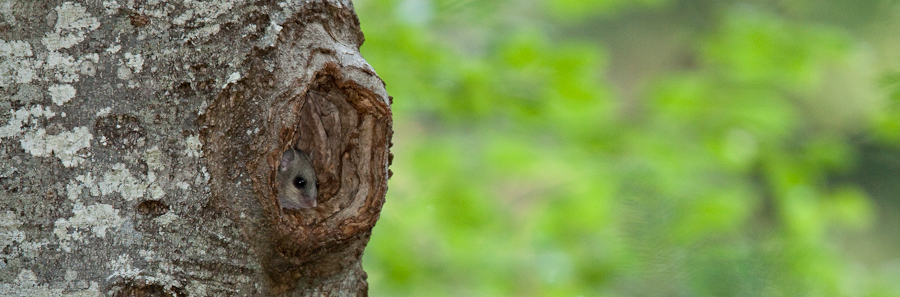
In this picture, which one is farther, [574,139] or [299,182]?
[574,139]

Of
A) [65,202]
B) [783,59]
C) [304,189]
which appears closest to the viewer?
[65,202]

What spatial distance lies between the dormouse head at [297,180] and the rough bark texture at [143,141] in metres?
0.05

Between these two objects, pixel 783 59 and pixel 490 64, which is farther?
pixel 783 59

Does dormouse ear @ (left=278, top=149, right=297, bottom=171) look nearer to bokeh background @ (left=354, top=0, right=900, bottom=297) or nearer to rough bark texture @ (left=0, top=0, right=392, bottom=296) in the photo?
rough bark texture @ (left=0, top=0, right=392, bottom=296)

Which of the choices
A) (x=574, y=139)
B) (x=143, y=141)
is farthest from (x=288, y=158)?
(x=574, y=139)

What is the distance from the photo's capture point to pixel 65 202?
0.57 metres

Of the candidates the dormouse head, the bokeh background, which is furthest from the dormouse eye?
the bokeh background

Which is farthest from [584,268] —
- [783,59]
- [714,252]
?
[714,252]

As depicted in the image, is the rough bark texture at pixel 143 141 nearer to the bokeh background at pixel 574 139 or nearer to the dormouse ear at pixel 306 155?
the dormouse ear at pixel 306 155

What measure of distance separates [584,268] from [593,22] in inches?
106

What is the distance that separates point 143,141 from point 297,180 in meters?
0.16

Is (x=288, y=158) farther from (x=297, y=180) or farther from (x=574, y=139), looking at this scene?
(x=574, y=139)

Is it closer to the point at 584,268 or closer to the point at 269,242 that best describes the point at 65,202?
the point at 269,242

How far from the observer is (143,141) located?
583mm
